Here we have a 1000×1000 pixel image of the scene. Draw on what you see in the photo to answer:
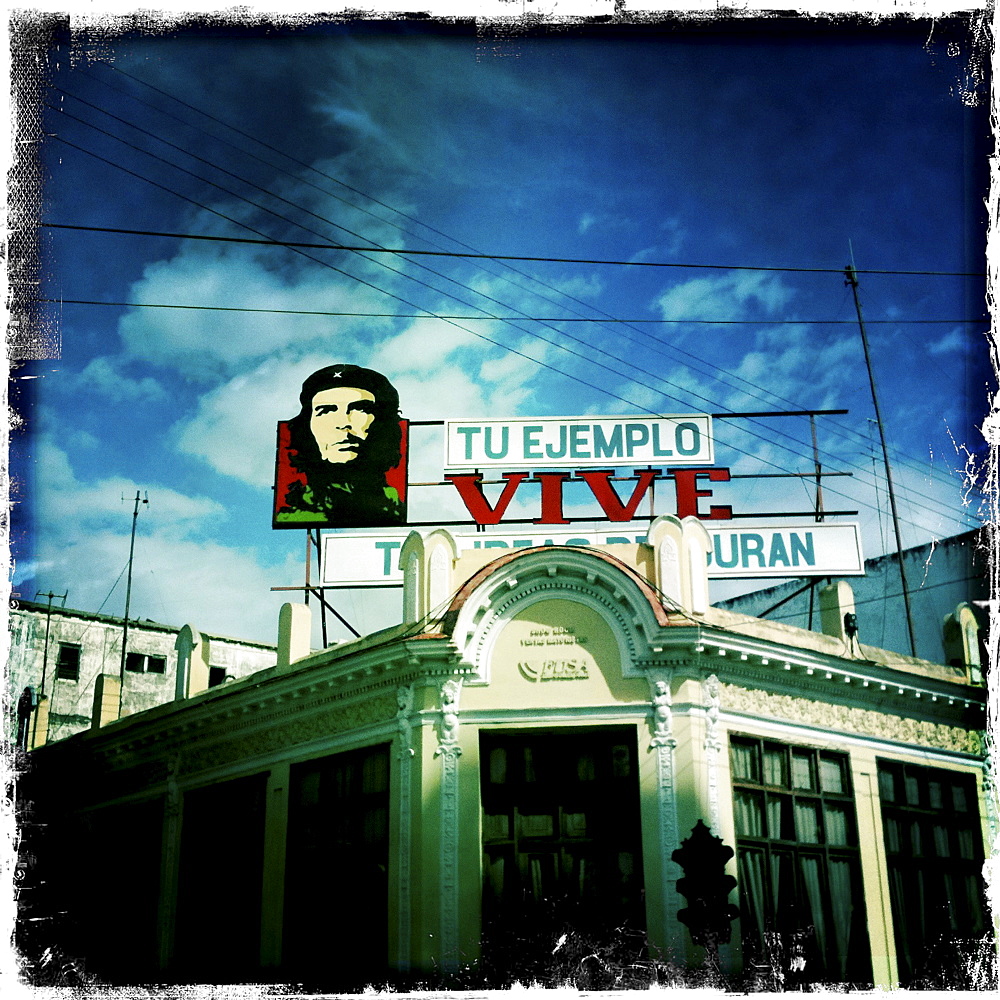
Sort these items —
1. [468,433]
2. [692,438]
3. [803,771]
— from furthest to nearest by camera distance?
[468,433] < [692,438] < [803,771]

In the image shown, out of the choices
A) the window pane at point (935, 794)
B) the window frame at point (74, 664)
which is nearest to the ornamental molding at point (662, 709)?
the window pane at point (935, 794)

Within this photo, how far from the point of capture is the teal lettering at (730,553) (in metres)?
23.0

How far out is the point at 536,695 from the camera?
18.2 m

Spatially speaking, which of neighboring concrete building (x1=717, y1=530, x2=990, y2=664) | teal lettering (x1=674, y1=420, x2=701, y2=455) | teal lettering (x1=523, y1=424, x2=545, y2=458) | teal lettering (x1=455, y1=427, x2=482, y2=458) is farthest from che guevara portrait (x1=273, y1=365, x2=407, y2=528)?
neighboring concrete building (x1=717, y1=530, x2=990, y2=664)

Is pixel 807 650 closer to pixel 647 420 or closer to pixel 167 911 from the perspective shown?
pixel 647 420

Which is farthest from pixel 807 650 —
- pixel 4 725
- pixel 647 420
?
pixel 4 725

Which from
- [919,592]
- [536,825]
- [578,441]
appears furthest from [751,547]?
[919,592]

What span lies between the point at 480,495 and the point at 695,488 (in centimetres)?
431

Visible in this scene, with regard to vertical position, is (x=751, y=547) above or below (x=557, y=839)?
above

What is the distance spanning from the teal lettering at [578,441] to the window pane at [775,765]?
7.49 m

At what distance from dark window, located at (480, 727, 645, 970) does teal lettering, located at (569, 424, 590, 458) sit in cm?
723

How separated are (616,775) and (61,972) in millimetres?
9968

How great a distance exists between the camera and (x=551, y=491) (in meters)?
23.5

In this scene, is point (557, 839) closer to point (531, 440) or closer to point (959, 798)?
point (959, 798)
